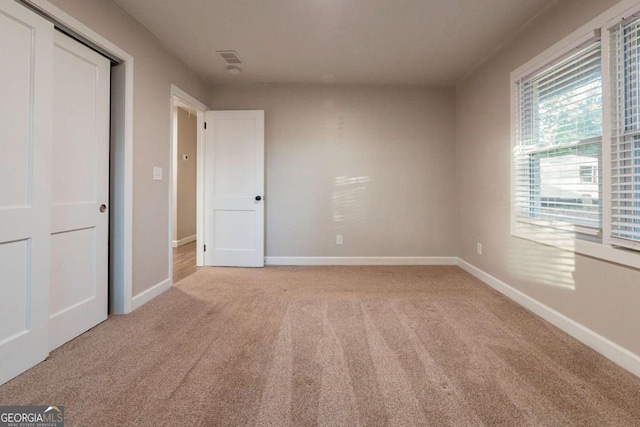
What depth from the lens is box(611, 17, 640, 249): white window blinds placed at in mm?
1742

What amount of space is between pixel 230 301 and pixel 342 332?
117 centimetres

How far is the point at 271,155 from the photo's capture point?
417 cm

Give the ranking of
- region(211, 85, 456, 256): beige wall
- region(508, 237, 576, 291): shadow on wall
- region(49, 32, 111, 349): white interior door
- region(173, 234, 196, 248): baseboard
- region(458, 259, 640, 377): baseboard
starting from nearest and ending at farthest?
region(458, 259, 640, 377): baseboard, region(49, 32, 111, 349): white interior door, region(508, 237, 576, 291): shadow on wall, region(211, 85, 456, 256): beige wall, region(173, 234, 196, 248): baseboard

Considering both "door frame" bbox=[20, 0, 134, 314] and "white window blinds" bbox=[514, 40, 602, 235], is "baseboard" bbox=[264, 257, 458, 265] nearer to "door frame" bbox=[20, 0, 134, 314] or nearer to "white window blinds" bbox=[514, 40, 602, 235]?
"white window blinds" bbox=[514, 40, 602, 235]

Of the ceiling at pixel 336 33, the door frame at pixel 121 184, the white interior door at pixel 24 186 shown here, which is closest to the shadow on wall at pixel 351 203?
the ceiling at pixel 336 33

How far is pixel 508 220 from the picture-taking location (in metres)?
2.99

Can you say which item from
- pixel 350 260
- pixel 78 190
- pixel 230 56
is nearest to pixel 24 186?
pixel 78 190

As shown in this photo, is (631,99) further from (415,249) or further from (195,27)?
(195,27)

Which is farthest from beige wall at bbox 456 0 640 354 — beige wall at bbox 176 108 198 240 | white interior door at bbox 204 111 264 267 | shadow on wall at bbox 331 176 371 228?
beige wall at bbox 176 108 198 240

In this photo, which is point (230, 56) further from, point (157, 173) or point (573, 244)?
point (573, 244)

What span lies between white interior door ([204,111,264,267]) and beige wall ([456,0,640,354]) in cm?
262

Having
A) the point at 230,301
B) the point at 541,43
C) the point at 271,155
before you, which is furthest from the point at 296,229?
the point at 541,43

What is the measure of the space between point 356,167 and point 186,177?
3.58 metres

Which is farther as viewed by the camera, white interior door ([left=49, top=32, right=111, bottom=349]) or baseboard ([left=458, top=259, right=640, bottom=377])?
white interior door ([left=49, top=32, right=111, bottom=349])
